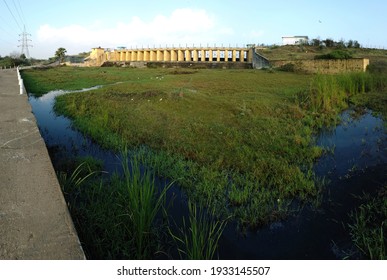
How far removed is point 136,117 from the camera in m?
11.0

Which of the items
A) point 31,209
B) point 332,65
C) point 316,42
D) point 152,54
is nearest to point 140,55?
point 152,54

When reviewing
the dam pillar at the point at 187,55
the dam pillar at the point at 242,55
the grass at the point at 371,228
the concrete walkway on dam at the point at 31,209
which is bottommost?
the grass at the point at 371,228

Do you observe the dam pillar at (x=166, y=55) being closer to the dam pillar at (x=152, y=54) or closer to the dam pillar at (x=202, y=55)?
the dam pillar at (x=152, y=54)

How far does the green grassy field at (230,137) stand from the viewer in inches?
219

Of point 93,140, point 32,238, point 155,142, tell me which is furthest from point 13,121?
point 32,238

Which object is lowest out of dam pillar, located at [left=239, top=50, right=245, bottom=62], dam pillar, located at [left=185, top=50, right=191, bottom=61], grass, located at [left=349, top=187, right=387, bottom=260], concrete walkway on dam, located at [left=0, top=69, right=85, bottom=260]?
grass, located at [left=349, top=187, right=387, bottom=260]

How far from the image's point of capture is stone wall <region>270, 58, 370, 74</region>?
989 inches

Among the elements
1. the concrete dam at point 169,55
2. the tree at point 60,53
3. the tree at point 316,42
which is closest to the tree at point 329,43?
the tree at point 316,42

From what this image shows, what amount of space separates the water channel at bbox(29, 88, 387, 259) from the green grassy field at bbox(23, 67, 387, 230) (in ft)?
0.97

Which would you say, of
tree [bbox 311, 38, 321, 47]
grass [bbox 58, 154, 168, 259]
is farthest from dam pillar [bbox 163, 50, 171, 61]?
grass [bbox 58, 154, 168, 259]

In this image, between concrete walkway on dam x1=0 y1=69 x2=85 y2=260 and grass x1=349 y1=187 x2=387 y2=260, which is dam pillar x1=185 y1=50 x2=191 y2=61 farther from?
grass x1=349 y1=187 x2=387 y2=260

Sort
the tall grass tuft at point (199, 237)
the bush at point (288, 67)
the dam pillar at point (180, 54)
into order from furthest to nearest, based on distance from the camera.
A: the dam pillar at point (180, 54) → the bush at point (288, 67) → the tall grass tuft at point (199, 237)

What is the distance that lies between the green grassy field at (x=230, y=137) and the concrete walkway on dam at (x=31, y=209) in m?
2.00

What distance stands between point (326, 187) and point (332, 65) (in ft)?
77.1
